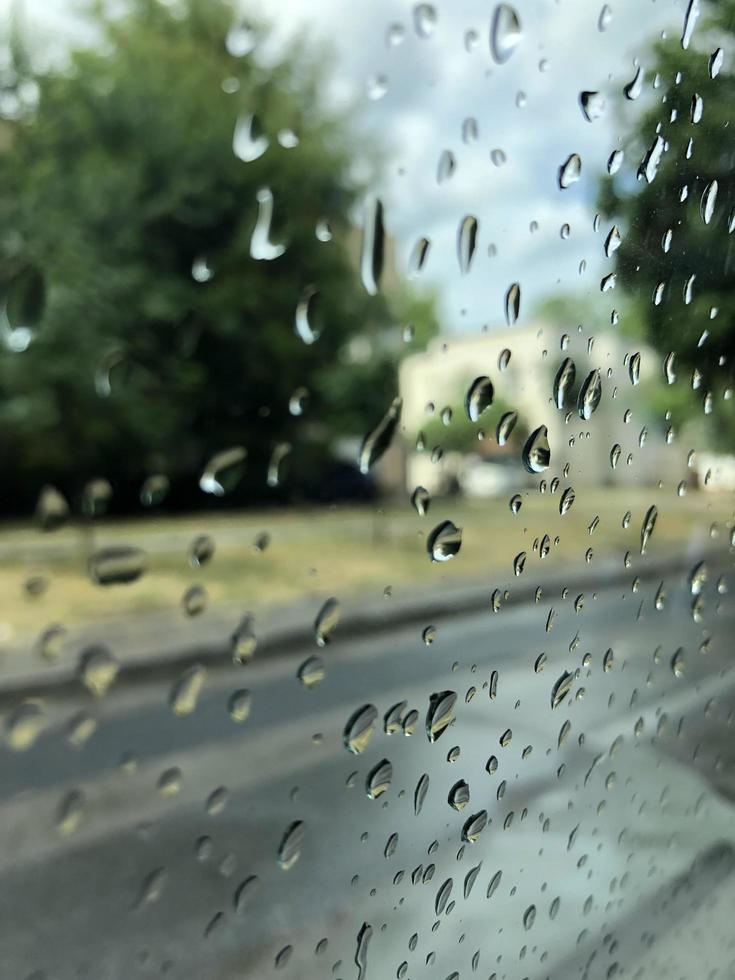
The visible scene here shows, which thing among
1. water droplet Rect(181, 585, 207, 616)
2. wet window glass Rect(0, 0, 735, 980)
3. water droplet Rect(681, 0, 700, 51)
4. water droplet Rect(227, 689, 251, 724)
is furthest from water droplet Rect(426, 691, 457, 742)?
water droplet Rect(681, 0, 700, 51)

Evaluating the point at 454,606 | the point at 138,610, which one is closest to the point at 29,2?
the point at 138,610

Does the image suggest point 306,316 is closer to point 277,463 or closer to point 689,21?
point 277,463

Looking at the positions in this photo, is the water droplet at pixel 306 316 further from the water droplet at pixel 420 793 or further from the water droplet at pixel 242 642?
the water droplet at pixel 420 793

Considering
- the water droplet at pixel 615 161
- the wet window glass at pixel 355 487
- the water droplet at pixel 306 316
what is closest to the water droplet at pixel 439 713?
the wet window glass at pixel 355 487

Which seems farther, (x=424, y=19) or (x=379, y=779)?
(x=379, y=779)

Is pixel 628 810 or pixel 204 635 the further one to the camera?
pixel 628 810

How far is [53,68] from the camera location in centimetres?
68

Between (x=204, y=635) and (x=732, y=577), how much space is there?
3.82 feet

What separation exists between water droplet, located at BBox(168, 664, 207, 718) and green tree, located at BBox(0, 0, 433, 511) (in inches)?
6.4

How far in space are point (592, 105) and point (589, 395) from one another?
36cm

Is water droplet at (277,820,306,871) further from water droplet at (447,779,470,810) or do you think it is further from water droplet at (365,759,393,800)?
water droplet at (447,779,470,810)

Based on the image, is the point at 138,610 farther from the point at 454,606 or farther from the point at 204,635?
the point at 454,606

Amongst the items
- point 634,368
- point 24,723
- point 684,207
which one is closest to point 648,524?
point 634,368

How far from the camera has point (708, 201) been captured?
4.55 ft
